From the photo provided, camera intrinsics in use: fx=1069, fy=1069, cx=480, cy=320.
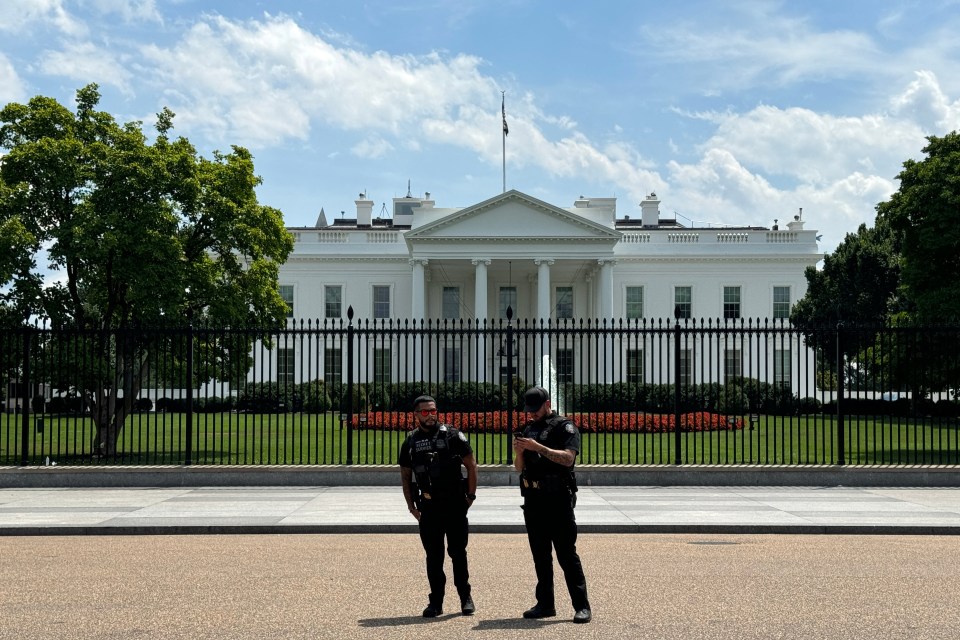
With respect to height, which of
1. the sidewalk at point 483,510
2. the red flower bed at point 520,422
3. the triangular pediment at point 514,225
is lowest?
the sidewalk at point 483,510

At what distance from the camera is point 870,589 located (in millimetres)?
8031

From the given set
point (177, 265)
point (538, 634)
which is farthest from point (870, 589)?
point (177, 265)

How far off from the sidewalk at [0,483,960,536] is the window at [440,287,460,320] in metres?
44.5

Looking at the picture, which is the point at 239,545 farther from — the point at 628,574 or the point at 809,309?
the point at 809,309

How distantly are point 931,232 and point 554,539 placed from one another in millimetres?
21088

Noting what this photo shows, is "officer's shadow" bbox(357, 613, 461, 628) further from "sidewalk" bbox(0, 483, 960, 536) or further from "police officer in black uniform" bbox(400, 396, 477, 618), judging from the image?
"sidewalk" bbox(0, 483, 960, 536)

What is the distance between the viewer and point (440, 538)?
23.5 ft

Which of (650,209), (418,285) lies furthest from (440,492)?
(650,209)

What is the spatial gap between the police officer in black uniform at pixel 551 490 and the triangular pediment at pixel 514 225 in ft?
158

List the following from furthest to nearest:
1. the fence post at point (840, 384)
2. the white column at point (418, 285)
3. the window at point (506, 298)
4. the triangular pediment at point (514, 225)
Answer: the window at point (506, 298) → the white column at point (418, 285) → the triangular pediment at point (514, 225) → the fence post at point (840, 384)

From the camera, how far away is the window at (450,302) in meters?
60.8

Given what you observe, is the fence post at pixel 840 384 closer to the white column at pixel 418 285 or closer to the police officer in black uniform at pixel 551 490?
the police officer in black uniform at pixel 551 490

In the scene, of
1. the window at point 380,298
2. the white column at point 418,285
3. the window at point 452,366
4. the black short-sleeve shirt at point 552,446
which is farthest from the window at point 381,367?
the window at point 380,298

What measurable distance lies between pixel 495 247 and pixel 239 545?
4551 cm
